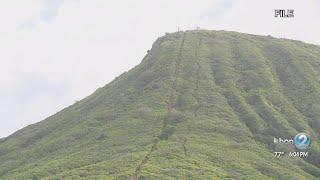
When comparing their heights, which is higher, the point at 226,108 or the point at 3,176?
the point at 226,108

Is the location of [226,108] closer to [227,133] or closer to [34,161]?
[227,133]

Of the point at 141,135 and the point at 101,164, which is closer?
the point at 101,164

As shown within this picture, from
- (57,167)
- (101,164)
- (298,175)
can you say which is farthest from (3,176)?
(298,175)

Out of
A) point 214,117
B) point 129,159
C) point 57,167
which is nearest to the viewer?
point 129,159

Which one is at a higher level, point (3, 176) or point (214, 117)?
point (214, 117)

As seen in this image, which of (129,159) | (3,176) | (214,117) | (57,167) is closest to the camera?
(129,159)

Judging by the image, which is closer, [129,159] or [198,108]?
A: [129,159]

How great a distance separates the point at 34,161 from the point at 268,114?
78008mm

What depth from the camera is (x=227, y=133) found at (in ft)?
582

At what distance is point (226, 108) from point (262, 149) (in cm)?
3153

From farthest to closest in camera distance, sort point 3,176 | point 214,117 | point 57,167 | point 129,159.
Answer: point 214,117, point 3,176, point 57,167, point 129,159

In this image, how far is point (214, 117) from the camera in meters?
190

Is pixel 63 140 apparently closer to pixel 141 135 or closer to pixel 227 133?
pixel 141 135

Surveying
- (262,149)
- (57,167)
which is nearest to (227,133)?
(262,149)
